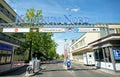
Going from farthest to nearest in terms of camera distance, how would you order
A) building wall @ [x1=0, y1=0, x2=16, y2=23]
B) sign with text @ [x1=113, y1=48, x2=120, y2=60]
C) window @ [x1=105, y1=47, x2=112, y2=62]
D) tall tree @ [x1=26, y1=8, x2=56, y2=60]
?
tall tree @ [x1=26, y1=8, x2=56, y2=60], building wall @ [x1=0, y1=0, x2=16, y2=23], window @ [x1=105, y1=47, x2=112, y2=62], sign with text @ [x1=113, y1=48, x2=120, y2=60]

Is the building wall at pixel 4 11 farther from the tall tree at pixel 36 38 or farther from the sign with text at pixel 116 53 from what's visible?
the sign with text at pixel 116 53

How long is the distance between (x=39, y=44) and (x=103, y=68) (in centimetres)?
2047

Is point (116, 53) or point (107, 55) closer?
point (116, 53)

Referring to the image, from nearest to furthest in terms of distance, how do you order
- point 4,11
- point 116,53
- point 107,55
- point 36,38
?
point 116,53 → point 107,55 → point 4,11 → point 36,38

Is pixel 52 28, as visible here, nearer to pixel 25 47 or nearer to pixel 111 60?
pixel 111 60

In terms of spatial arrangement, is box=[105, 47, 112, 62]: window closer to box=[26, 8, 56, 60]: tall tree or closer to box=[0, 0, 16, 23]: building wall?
box=[26, 8, 56, 60]: tall tree

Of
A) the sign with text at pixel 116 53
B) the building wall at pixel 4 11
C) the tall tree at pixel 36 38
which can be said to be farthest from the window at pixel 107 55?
the building wall at pixel 4 11

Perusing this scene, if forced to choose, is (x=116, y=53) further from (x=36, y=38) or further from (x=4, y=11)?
(x=4, y=11)

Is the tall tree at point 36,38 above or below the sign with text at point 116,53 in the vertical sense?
above

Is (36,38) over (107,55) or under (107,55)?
over

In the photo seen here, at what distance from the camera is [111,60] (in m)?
16.4

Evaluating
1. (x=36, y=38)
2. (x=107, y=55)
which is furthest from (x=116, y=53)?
(x=36, y=38)

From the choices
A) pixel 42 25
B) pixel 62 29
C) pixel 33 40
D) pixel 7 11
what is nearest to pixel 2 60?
pixel 42 25

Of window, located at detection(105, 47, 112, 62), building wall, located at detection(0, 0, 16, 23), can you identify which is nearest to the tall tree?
building wall, located at detection(0, 0, 16, 23)
